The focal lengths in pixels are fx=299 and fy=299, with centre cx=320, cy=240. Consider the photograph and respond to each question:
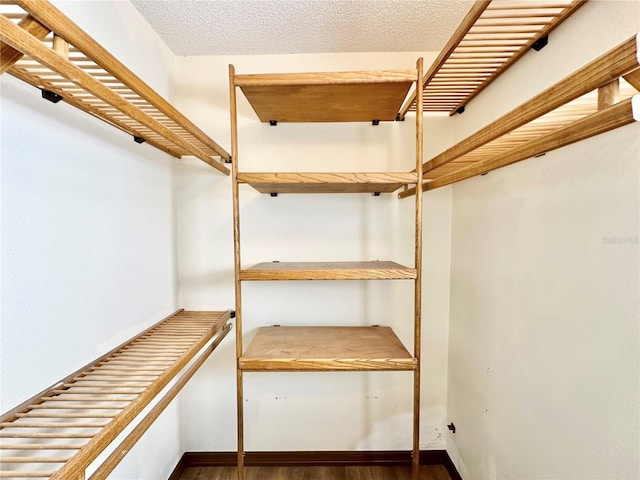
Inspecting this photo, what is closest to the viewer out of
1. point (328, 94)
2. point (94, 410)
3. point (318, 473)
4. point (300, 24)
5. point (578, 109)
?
point (578, 109)

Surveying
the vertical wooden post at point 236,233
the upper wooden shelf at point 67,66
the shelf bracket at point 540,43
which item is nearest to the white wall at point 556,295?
the shelf bracket at point 540,43

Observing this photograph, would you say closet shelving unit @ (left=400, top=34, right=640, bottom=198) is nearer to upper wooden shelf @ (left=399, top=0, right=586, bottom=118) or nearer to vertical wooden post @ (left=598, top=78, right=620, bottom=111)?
vertical wooden post @ (left=598, top=78, right=620, bottom=111)

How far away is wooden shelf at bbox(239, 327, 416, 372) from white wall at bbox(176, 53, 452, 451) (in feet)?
0.47

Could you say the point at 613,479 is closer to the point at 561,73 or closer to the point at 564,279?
the point at 564,279

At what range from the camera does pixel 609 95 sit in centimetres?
52

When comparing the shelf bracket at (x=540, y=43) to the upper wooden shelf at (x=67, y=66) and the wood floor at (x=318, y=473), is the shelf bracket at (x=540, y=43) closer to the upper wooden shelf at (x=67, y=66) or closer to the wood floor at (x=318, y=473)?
the upper wooden shelf at (x=67, y=66)

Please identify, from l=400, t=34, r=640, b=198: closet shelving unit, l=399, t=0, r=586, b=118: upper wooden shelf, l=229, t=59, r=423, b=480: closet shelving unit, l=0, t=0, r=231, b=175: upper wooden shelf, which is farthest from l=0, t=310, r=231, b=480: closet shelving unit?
l=399, t=0, r=586, b=118: upper wooden shelf

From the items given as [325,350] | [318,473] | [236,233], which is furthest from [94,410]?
[318,473]

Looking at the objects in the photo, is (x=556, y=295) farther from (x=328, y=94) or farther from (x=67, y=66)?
(x=67, y=66)

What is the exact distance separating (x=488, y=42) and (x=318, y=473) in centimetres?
203

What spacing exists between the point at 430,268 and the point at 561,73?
3.19ft

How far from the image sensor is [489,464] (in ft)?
4.08

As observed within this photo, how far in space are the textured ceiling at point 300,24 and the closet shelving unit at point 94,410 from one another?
130 centimetres

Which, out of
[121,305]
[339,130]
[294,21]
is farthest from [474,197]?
[121,305]
